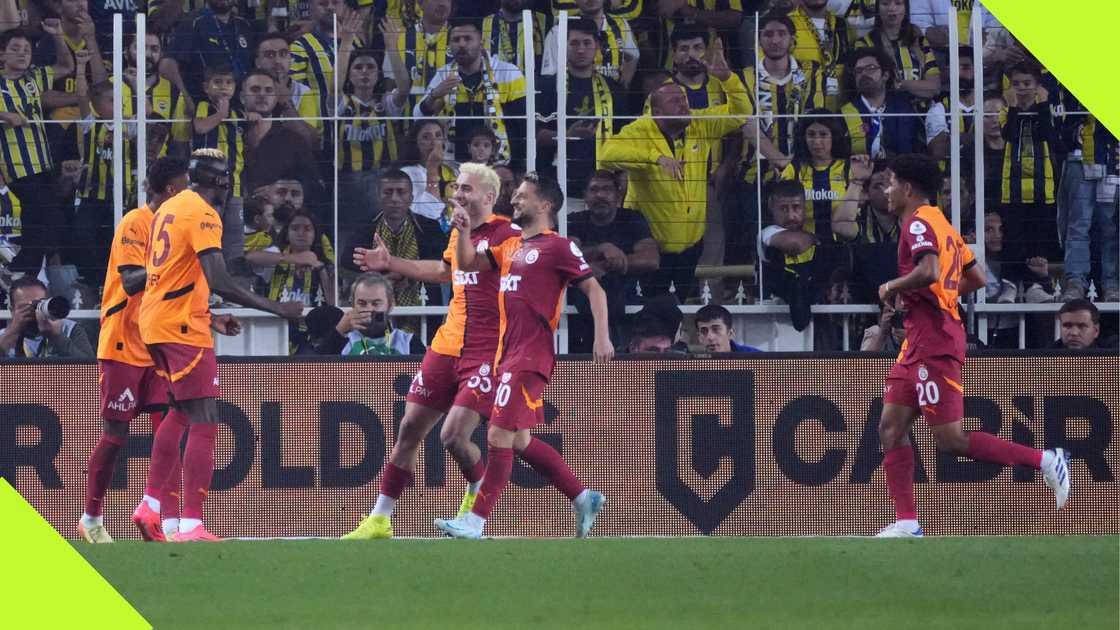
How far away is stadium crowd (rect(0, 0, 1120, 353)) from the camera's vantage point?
1017 centimetres

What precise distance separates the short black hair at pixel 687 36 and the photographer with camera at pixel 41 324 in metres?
4.46

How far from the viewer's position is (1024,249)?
10391mm

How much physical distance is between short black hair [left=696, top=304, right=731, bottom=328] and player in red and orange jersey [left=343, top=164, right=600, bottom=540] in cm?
233

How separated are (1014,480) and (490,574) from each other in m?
4.33

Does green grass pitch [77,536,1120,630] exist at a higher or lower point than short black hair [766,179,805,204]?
lower

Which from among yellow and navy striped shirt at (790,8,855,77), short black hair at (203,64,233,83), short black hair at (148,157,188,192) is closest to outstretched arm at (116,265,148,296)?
short black hair at (148,157,188,192)

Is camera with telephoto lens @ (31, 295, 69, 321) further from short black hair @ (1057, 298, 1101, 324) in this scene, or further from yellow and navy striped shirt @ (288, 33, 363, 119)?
short black hair @ (1057, 298, 1101, 324)

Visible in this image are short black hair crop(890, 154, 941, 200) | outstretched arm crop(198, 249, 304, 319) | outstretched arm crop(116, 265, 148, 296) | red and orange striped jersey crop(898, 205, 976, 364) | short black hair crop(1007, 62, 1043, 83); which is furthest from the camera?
short black hair crop(1007, 62, 1043, 83)

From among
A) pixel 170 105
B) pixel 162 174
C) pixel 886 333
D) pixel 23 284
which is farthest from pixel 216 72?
pixel 886 333

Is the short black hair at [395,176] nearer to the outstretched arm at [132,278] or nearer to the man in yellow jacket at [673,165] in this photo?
the man in yellow jacket at [673,165]

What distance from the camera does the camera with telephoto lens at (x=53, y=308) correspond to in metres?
Result: 9.81

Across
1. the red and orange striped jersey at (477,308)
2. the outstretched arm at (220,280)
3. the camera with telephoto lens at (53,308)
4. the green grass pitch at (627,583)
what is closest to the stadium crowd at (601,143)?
the camera with telephoto lens at (53,308)

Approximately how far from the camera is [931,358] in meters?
7.55

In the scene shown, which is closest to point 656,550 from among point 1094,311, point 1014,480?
point 1014,480
